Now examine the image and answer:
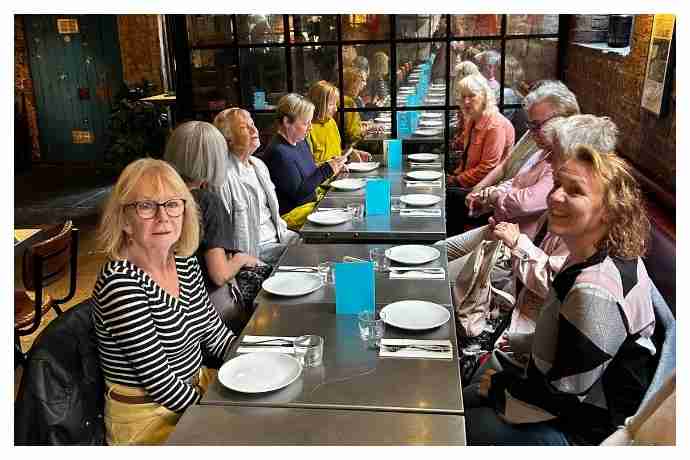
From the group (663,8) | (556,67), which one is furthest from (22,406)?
(556,67)

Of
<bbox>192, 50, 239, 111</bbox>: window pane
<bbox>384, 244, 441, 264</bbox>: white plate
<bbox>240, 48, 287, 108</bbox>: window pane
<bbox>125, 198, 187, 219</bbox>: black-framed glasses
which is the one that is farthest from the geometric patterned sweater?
<bbox>192, 50, 239, 111</bbox>: window pane

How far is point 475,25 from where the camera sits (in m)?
4.90

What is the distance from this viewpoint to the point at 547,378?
1562 mm

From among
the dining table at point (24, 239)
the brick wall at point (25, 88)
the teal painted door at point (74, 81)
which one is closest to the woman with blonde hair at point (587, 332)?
the dining table at point (24, 239)

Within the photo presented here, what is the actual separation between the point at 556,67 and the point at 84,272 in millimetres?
3990

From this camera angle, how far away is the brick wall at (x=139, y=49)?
7582 millimetres

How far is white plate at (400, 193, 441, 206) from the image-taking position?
3211 millimetres

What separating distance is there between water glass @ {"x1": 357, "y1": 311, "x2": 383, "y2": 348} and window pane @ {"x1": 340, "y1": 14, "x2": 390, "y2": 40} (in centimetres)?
372

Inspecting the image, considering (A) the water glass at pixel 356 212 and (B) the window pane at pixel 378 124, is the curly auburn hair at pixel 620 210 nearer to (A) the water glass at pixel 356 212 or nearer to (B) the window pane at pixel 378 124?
(A) the water glass at pixel 356 212

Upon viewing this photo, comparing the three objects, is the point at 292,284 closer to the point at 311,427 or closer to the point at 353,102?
the point at 311,427

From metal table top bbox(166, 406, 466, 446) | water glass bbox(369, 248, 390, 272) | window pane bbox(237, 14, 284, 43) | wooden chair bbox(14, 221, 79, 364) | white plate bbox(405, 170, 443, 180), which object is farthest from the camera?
window pane bbox(237, 14, 284, 43)

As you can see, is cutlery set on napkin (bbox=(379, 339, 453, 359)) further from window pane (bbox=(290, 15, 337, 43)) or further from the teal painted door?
the teal painted door

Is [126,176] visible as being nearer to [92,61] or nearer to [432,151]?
[432,151]

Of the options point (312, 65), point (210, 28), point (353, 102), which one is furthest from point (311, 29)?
point (210, 28)
